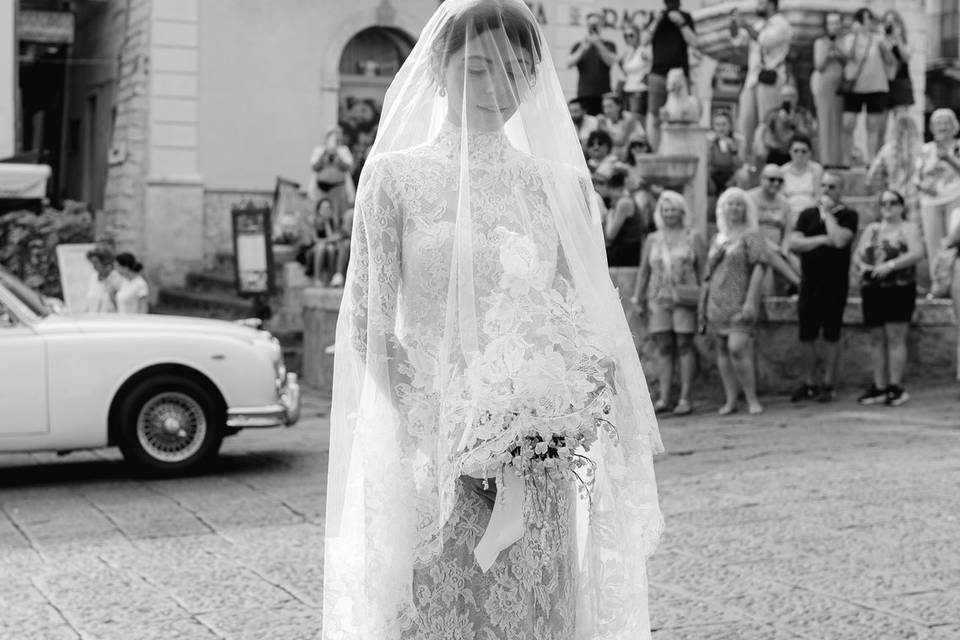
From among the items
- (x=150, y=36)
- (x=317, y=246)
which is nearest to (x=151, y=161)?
(x=150, y=36)

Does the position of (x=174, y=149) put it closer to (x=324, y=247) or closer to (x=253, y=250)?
(x=253, y=250)

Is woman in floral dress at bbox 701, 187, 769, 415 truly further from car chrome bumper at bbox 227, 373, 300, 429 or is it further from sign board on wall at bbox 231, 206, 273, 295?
sign board on wall at bbox 231, 206, 273, 295

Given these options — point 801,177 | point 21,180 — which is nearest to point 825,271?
point 801,177

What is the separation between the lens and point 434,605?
3324mm

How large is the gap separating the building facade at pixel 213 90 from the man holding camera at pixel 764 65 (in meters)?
8.23

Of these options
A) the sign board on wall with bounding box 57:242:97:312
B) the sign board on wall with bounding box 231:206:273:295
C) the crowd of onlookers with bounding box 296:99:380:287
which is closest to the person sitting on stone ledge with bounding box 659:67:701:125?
the crowd of onlookers with bounding box 296:99:380:287

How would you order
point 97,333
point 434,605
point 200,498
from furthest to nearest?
1. point 97,333
2. point 200,498
3. point 434,605

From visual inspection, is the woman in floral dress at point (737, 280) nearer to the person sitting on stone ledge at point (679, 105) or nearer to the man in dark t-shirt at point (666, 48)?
the person sitting on stone ledge at point (679, 105)

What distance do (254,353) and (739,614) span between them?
509cm

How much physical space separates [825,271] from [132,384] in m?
5.61

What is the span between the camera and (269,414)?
9906 millimetres

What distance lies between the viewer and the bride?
3.29 m

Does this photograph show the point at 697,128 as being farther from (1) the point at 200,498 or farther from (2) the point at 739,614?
(2) the point at 739,614

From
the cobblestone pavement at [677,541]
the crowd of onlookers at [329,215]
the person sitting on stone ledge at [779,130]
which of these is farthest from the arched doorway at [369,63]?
the cobblestone pavement at [677,541]
